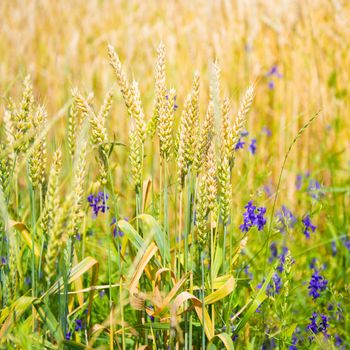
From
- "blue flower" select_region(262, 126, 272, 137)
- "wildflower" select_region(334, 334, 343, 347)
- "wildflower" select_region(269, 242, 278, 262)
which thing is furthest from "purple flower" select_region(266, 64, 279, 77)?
"wildflower" select_region(334, 334, 343, 347)

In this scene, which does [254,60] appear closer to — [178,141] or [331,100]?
[331,100]

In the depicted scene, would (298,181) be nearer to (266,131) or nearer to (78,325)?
(266,131)

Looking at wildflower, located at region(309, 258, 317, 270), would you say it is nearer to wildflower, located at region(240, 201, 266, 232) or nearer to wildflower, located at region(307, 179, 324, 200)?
wildflower, located at region(307, 179, 324, 200)

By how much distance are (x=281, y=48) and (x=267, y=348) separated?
3.09 meters

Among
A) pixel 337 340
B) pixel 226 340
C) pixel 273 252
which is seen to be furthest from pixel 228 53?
pixel 226 340

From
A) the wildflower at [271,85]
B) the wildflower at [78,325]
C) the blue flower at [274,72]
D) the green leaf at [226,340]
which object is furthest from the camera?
the wildflower at [271,85]

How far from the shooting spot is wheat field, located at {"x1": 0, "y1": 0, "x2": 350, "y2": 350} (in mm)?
2014

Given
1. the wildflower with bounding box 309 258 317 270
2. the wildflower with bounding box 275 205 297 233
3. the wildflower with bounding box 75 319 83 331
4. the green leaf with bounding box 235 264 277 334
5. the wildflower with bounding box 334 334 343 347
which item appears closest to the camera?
the green leaf with bounding box 235 264 277 334

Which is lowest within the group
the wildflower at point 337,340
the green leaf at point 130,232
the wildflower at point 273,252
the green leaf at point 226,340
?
the wildflower at point 337,340

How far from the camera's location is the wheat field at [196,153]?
2.01 metres

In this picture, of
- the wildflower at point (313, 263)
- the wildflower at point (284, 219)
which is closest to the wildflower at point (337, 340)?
the wildflower at point (284, 219)

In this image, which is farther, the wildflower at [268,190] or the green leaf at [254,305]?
the wildflower at [268,190]

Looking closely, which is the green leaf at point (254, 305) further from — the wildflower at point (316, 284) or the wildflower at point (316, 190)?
the wildflower at point (316, 190)

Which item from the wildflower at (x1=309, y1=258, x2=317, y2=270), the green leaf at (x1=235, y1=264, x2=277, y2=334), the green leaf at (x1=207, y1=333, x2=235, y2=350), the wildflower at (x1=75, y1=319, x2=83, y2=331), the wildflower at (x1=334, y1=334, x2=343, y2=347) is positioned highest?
the green leaf at (x1=235, y1=264, x2=277, y2=334)
